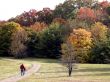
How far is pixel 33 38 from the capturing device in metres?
115

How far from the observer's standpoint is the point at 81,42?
10119 centimetres

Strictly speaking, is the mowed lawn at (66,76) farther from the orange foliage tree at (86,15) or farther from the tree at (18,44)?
the orange foliage tree at (86,15)

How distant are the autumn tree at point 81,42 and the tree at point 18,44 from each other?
15389mm

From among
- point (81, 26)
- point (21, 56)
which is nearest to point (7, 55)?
point (21, 56)

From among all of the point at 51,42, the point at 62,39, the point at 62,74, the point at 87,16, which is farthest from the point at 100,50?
the point at 62,74

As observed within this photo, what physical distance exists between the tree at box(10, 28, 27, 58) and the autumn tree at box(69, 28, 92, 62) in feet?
50.5

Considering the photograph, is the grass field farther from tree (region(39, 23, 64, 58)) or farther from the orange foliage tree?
the orange foliage tree

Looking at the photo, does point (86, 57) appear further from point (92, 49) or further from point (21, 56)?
point (21, 56)

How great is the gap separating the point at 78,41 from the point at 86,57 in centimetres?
547

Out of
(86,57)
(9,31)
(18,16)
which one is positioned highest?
(18,16)

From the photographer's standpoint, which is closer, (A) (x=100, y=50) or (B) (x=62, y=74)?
(B) (x=62, y=74)

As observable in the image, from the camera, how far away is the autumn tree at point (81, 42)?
98.3 metres

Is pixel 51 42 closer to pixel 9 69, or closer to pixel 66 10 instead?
pixel 66 10

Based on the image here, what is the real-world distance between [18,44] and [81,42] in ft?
Answer: 62.1
